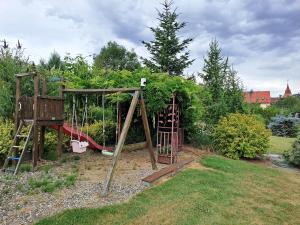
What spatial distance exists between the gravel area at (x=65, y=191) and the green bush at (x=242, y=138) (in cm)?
401

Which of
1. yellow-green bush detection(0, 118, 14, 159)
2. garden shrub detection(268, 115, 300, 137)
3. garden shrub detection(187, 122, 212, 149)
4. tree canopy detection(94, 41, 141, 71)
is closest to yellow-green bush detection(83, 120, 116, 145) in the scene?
garden shrub detection(187, 122, 212, 149)

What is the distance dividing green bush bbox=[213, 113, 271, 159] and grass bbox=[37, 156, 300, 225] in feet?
9.66

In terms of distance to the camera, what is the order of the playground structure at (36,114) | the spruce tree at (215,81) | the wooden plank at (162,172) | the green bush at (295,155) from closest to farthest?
the wooden plank at (162,172), the playground structure at (36,114), the green bush at (295,155), the spruce tree at (215,81)

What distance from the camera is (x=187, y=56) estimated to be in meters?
19.8

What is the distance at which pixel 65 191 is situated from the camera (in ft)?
17.1

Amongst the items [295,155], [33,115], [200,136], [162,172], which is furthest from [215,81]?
[33,115]

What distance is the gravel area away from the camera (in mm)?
4289

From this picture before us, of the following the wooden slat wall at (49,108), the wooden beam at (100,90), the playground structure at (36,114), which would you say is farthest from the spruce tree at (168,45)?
the playground structure at (36,114)

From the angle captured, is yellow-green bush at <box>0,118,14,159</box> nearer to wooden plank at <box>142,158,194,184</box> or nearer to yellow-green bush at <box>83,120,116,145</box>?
yellow-green bush at <box>83,120,116,145</box>

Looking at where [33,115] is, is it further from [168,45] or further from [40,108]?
[168,45]

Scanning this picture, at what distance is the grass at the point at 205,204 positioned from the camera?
166 inches

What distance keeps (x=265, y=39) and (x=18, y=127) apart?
955cm

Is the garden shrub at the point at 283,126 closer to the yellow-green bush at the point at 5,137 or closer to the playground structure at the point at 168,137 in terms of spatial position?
the playground structure at the point at 168,137

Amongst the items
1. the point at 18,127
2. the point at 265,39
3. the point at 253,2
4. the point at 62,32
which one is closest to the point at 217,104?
the point at 265,39
